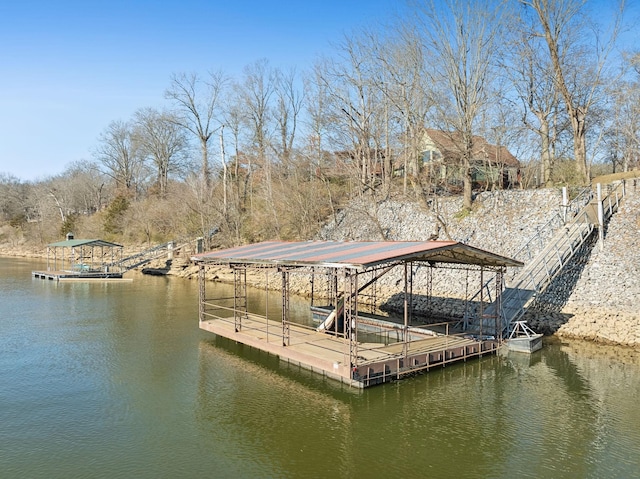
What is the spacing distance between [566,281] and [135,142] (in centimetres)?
6870

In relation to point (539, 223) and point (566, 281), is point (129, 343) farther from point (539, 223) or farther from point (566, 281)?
point (539, 223)

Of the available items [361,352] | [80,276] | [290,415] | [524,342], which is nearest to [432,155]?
[524,342]

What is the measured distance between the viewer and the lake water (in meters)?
9.92

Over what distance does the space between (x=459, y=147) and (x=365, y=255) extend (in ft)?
62.9

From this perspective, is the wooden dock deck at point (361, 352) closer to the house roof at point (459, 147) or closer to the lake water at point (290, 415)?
the lake water at point (290, 415)

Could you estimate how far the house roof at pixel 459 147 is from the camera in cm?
3180

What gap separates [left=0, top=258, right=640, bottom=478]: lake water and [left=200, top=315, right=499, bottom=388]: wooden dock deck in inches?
18.0

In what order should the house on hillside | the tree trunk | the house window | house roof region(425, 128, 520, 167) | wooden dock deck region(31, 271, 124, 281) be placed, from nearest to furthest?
1. the tree trunk
2. house roof region(425, 128, 520, 167)
3. the house on hillside
4. wooden dock deck region(31, 271, 124, 281)
5. the house window

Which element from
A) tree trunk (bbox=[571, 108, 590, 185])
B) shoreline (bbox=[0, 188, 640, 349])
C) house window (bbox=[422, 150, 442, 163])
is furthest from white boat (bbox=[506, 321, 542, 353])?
house window (bbox=[422, 150, 442, 163])

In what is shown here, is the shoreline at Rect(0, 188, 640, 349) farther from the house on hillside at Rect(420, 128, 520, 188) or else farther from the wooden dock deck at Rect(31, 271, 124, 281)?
the wooden dock deck at Rect(31, 271, 124, 281)

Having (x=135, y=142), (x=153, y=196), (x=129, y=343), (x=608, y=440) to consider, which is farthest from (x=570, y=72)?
(x=135, y=142)

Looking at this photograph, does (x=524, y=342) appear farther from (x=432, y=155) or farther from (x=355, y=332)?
(x=432, y=155)

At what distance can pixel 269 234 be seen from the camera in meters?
47.6

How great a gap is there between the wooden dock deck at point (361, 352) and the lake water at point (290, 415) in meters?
0.46
